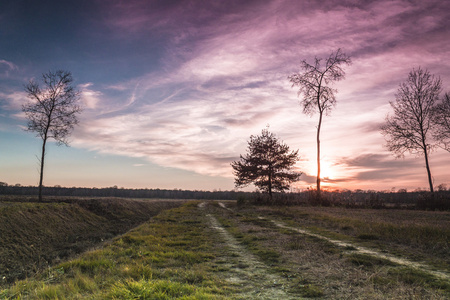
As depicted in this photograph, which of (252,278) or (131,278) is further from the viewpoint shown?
(252,278)

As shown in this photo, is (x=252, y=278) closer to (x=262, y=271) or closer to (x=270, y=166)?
(x=262, y=271)

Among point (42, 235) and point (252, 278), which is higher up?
point (252, 278)

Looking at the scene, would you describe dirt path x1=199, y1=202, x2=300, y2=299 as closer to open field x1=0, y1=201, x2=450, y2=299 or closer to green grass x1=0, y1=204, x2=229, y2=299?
open field x1=0, y1=201, x2=450, y2=299

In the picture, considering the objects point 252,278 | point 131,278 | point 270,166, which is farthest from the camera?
point 270,166

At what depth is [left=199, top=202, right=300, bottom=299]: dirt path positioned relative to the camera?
514 cm

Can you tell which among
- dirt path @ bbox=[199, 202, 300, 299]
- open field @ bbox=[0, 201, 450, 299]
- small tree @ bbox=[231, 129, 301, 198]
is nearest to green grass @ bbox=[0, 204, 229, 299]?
open field @ bbox=[0, 201, 450, 299]

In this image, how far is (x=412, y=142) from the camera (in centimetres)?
2998

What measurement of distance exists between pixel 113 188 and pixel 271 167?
121396 mm

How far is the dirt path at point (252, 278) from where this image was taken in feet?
16.9

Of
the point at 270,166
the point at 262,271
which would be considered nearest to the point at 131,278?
the point at 262,271

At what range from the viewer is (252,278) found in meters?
6.16

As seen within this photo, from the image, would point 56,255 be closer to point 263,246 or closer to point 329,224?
point 263,246

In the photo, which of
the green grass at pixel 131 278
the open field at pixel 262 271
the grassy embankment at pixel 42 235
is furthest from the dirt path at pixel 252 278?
the grassy embankment at pixel 42 235

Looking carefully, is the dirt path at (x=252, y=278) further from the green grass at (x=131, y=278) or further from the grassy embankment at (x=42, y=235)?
the grassy embankment at (x=42, y=235)
